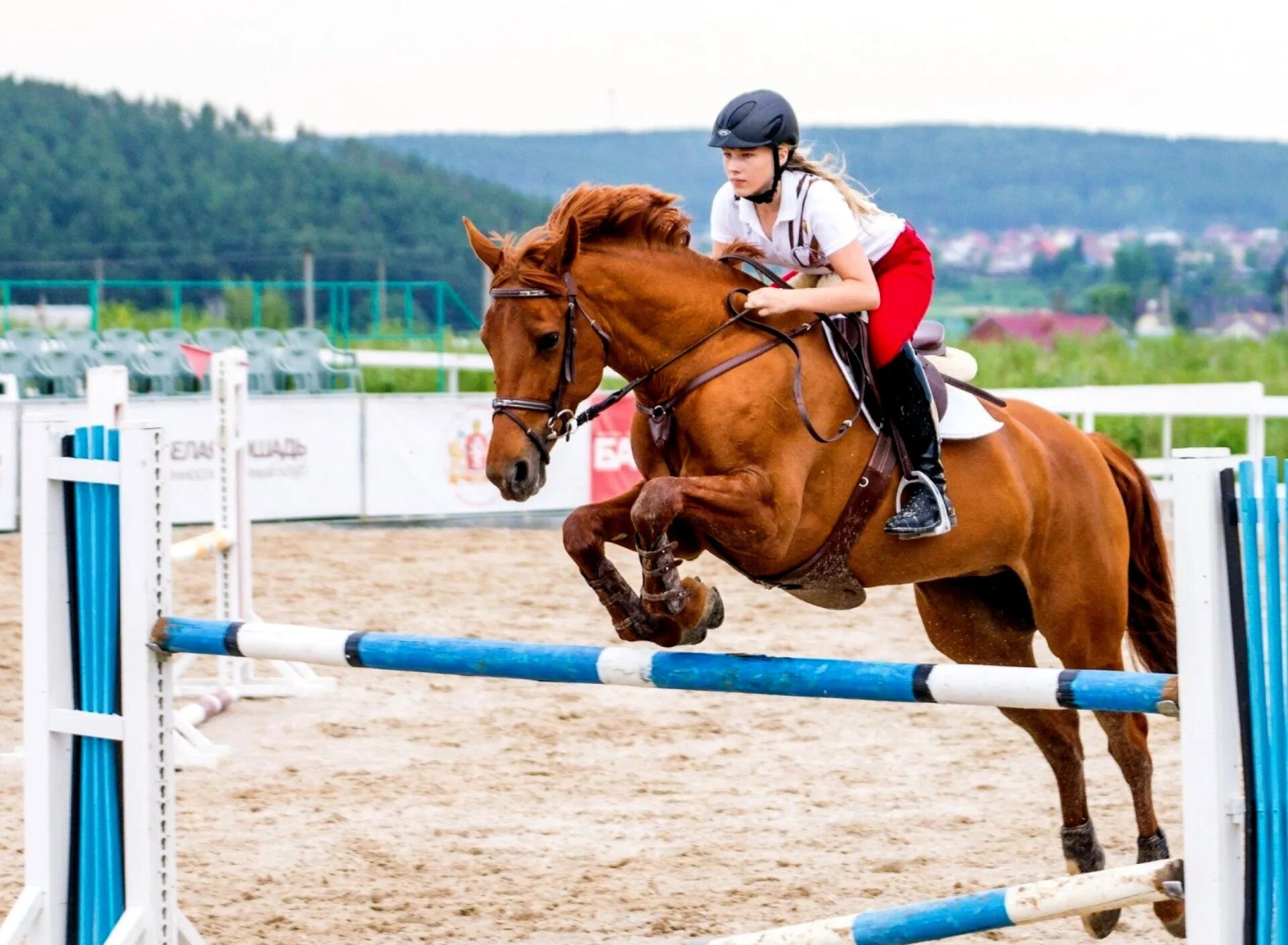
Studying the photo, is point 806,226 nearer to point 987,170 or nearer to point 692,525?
point 692,525

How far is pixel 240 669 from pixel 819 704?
8.34ft

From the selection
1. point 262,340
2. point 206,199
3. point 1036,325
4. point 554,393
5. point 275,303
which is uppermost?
point 206,199

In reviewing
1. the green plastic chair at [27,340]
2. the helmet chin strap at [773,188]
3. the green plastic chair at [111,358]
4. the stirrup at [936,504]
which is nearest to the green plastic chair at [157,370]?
the green plastic chair at [111,358]

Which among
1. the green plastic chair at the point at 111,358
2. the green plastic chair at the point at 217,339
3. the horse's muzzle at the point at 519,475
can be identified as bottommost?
the horse's muzzle at the point at 519,475

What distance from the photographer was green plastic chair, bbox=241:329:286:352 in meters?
19.1

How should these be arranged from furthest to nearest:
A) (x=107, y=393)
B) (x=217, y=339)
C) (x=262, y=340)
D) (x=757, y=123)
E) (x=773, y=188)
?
(x=217, y=339) → (x=262, y=340) → (x=107, y=393) → (x=773, y=188) → (x=757, y=123)

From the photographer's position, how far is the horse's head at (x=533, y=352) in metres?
3.44

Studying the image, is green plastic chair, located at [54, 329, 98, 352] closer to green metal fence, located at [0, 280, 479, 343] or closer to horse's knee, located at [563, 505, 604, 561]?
green metal fence, located at [0, 280, 479, 343]

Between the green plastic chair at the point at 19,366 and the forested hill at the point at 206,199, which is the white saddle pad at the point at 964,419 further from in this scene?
the forested hill at the point at 206,199

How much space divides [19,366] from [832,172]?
560 inches

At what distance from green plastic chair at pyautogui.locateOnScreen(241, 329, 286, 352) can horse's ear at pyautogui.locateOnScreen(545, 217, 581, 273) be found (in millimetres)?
15641

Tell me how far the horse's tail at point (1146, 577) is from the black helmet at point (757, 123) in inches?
58.9

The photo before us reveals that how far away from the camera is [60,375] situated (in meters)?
16.7

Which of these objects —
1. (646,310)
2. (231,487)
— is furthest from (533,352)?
(231,487)
